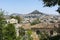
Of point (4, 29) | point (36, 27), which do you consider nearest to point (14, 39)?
point (4, 29)

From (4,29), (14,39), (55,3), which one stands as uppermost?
(55,3)

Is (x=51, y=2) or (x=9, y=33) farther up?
(x=51, y=2)

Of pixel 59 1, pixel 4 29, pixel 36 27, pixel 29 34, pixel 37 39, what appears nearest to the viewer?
pixel 59 1

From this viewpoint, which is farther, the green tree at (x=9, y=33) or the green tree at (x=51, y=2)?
the green tree at (x=9, y=33)

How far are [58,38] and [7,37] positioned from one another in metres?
4.41

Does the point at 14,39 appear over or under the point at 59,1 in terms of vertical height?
under

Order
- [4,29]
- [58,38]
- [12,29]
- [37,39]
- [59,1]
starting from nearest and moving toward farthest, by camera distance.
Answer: [59,1] < [58,38] < [4,29] < [12,29] < [37,39]

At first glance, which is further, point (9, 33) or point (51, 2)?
point (9, 33)

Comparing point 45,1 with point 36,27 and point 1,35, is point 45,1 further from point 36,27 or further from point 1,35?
point 36,27

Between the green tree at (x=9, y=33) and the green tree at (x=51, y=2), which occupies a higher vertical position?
the green tree at (x=51, y=2)

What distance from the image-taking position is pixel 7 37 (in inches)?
838

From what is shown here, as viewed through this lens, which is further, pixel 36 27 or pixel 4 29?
pixel 36 27

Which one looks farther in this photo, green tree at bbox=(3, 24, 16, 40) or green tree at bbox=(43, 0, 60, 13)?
green tree at bbox=(3, 24, 16, 40)

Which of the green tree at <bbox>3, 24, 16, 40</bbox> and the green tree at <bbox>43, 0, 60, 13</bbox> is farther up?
the green tree at <bbox>43, 0, 60, 13</bbox>
